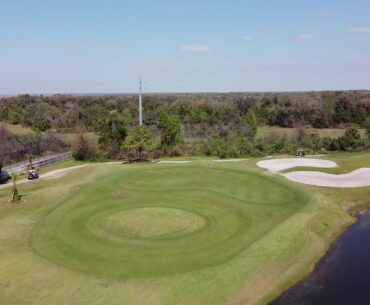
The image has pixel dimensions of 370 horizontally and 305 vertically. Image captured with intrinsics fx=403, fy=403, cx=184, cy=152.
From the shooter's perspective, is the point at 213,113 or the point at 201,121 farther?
the point at 213,113

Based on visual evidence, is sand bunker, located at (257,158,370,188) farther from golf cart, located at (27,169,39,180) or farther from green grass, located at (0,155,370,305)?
golf cart, located at (27,169,39,180)

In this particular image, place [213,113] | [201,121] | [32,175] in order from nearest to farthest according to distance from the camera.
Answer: [32,175], [201,121], [213,113]

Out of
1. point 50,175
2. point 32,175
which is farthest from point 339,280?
point 50,175

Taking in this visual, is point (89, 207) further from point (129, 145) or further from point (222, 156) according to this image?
point (222, 156)

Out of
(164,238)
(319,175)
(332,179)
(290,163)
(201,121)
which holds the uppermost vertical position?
(201,121)


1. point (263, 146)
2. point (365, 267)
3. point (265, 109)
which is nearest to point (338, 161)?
point (263, 146)

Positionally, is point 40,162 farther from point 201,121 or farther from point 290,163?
point 201,121

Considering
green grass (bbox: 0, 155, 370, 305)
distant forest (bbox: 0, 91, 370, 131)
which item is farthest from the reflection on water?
distant forest (bbox: 0, 91, 370, 131)
